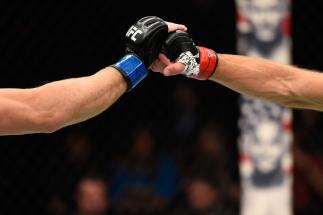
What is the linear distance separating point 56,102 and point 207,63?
0.57m

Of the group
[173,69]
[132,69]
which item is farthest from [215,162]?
[132,69]

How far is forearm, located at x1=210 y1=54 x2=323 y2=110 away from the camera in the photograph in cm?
281

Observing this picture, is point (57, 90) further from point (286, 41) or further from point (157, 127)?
point (157, 127)

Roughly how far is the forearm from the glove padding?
0.04m

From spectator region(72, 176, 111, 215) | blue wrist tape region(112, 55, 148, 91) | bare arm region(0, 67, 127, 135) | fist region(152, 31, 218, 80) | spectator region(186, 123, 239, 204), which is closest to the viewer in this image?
bare arm region(0, 67, 127, 135)

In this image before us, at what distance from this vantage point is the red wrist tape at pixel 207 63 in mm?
2762

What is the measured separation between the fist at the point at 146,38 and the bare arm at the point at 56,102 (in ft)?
0.37

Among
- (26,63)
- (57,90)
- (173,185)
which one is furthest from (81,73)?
(57,90)

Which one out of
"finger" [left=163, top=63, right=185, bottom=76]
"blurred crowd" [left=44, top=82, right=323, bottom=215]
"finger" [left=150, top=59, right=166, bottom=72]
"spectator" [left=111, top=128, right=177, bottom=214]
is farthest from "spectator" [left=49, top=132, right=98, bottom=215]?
"finger" [left=163, top=63, right=185, bottom=76]

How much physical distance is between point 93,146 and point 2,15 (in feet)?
2.60

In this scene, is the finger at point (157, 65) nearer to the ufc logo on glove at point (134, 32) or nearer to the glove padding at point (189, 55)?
the glove padding at point (189, 55)

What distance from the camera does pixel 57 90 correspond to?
244 cm

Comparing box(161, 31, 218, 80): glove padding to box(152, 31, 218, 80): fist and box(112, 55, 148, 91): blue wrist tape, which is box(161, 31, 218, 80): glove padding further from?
box(112, 55, 148, 91): blue wrist tape

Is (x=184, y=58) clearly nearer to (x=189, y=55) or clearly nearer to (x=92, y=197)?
(x=189, y=55)
